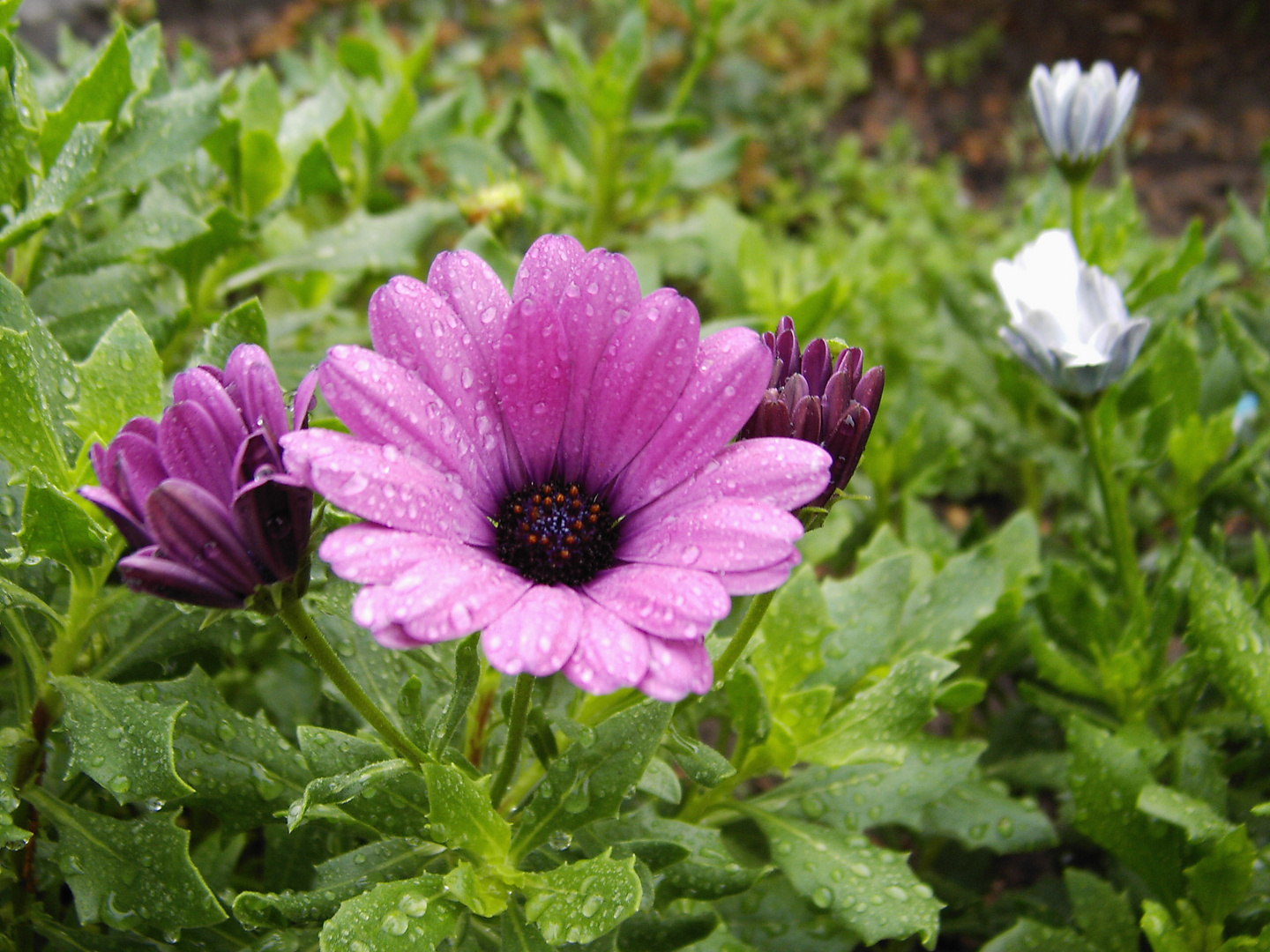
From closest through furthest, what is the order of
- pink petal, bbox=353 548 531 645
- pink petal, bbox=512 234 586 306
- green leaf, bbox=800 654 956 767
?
pink petal, bbox=353 548 531 645, pink petal, bbox=512 234 586 306, green leaf, bbox=800 654 956 767

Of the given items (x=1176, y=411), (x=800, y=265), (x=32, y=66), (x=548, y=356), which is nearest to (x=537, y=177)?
(x=800, y=265)

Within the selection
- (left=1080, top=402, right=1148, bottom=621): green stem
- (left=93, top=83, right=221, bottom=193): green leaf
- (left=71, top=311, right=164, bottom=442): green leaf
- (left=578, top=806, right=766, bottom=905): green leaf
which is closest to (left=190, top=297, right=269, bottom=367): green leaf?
(left=71, top=311, right=164, bottom=442): green leaf

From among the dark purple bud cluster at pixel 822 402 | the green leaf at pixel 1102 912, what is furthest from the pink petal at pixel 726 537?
the green leaf at pixel 1102 912

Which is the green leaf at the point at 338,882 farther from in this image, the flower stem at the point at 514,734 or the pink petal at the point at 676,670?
the pink petal at the point at 676,670

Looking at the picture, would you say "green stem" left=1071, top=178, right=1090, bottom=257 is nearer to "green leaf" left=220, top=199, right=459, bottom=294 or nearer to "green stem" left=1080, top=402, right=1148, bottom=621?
"green stem" left=1080, top=402, right=1148, bottom=621

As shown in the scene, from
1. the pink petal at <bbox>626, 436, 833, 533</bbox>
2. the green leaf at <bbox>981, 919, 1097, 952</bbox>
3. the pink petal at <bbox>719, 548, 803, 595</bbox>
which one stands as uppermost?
the pink petal at <bbox>626, 436, 833, 533</bbox>

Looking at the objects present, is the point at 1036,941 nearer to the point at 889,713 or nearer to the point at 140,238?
the point at 889,713

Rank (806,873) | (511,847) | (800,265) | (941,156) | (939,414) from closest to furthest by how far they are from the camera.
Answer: (511,847)
(806,873)
(939,414)
(800,265)
(941,156)

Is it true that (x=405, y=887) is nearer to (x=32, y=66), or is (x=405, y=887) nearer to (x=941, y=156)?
(x=32, y=66)
